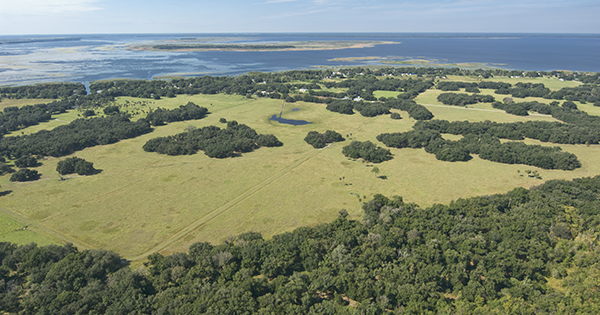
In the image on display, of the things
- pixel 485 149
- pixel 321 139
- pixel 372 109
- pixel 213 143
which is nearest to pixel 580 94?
pixel 372 109

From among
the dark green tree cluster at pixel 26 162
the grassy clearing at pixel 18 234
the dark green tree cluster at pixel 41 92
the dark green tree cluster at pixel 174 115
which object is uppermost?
the dark green tree cluster at pixel 41 92

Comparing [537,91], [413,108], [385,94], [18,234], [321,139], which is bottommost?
[18,234]

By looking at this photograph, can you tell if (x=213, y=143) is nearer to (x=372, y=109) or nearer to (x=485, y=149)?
(x=372, y=109)

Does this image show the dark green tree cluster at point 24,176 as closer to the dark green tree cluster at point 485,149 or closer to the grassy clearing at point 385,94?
the dark green tree cluster at point 485,149

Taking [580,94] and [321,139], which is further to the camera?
[580,94]

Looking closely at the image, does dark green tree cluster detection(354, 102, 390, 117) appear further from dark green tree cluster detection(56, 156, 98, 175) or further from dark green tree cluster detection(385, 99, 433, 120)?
dark green tree cluster detection(56, 156, 98, 175)

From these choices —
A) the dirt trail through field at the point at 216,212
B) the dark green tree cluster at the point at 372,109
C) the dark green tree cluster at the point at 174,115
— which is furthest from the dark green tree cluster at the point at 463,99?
the dark green tree cluster at the point at 174,115
